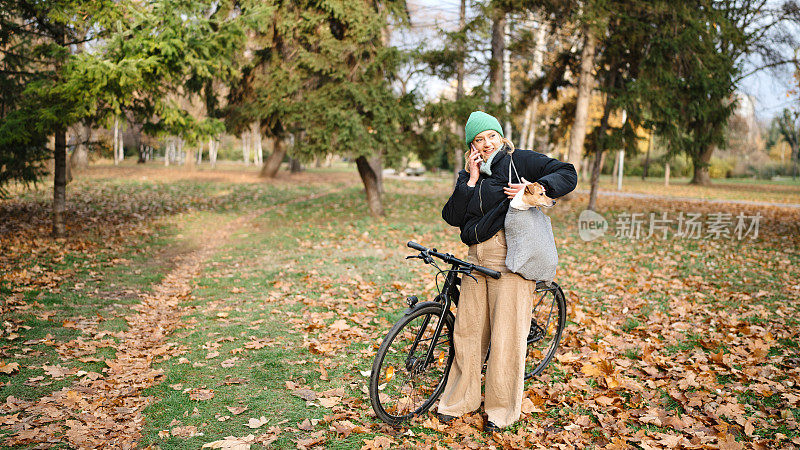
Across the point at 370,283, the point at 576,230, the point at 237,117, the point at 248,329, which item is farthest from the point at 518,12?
the point at 248,329

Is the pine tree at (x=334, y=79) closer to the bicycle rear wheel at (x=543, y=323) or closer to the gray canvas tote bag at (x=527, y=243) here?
the bicycle rear wheel at (x=543, y=323)

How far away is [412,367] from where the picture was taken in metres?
3.74

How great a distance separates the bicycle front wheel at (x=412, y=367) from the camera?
11.3 feet

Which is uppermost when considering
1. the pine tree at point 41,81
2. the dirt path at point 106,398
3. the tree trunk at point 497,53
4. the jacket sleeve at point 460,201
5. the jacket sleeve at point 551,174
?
the tree trunk at point 497,53

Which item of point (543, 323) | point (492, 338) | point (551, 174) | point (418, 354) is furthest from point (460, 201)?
point (543, 323)

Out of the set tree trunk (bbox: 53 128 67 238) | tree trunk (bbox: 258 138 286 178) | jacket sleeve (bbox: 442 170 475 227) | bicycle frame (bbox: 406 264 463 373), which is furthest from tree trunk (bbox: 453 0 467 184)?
tree trunk (bbox: 258 138 286 178)

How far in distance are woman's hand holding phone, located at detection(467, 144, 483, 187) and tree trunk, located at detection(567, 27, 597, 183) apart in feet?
40.4

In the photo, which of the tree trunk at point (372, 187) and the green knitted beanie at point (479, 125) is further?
the tree trunk at point (372, 187)

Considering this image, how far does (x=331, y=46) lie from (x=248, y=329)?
8.73m

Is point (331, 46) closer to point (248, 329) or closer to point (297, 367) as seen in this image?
point (248, 329)

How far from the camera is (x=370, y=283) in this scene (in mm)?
7789

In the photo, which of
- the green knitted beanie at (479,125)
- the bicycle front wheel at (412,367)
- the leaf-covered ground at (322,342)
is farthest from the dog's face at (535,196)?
the leaf-covered ground at (322,342)

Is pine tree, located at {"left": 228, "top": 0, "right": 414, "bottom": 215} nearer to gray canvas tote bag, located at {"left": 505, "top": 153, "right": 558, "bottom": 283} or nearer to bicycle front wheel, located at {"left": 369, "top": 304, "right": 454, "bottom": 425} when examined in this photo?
bicycle front wheel, located at {"left": 369, "top": 304, "right": 454, "bottom": 425}

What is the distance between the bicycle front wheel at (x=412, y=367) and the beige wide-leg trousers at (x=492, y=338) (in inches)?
4.7
